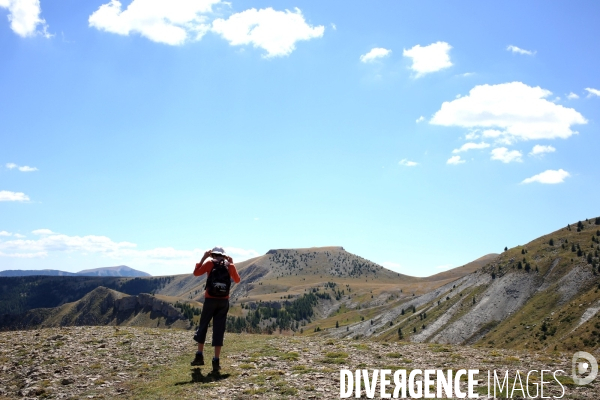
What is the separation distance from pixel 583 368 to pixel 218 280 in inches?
578

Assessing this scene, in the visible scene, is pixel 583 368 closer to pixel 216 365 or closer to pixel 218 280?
pixel 216 365

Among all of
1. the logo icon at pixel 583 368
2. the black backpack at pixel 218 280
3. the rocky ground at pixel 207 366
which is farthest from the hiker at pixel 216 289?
the logo icon at pixel 583 368

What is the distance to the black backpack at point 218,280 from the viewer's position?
53.6 feet

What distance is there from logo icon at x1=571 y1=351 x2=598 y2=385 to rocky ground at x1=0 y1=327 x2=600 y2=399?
1.02ft

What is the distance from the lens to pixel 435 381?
15.0 meters

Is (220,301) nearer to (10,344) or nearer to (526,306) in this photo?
(10,344)

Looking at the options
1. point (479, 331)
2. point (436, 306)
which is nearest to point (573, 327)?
point (479, 331)

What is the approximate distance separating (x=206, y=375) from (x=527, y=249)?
669ft

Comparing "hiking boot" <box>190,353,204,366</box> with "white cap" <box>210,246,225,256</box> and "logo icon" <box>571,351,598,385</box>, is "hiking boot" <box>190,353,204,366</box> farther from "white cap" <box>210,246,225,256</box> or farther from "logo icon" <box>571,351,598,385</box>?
"logo icon" <box>571,351,598,385</box>

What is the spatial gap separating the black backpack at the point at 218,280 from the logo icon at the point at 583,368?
12710 millimetres

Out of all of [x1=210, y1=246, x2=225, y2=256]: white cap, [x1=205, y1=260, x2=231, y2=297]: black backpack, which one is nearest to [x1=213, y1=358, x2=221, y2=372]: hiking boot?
[x1=205, y1=260, x2=231, y2=297]: black backpack

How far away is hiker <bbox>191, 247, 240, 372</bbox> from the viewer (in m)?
16.4

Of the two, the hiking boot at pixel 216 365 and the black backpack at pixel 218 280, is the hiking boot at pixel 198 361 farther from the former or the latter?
the black backpack at pixel 218 280

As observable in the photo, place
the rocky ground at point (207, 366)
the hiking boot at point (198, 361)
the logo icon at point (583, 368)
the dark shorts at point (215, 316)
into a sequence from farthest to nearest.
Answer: the hiking boot at point (198, 361)
the dark shorts at point (215, 316)
the logo icon at point (583, 368)
the rocky ground at point (207, 366)
